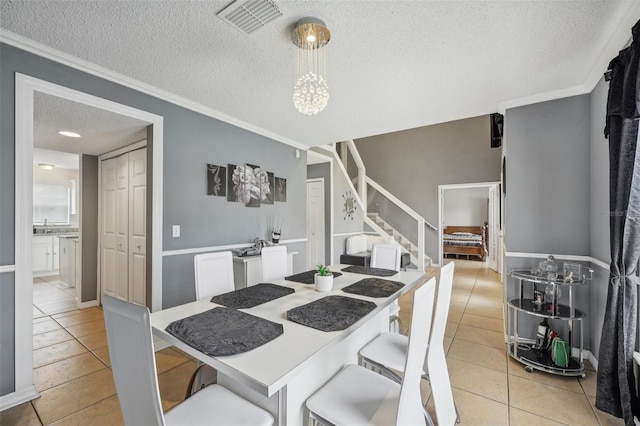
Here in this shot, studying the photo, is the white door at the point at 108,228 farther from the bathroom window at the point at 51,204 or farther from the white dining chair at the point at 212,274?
the bathroom window at the point at 51,204

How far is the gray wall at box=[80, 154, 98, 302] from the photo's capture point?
3.86 metres

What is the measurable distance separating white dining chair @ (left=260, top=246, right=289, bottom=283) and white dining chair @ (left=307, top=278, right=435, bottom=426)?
4.20ft

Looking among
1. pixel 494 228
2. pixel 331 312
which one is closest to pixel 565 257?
pixel 331 312

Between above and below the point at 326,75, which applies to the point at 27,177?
below

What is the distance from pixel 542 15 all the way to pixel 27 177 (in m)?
3.50

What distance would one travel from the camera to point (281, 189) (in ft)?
13.6

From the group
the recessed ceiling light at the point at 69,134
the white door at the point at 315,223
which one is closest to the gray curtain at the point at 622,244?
the white door at the point at 315,223

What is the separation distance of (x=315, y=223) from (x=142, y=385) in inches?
196

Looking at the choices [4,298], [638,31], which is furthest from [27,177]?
[638,31]

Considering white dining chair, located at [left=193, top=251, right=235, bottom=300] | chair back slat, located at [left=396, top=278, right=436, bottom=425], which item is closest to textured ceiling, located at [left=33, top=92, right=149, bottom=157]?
white dining chair, located at [left=193, top=251, right=235, bottom=300]

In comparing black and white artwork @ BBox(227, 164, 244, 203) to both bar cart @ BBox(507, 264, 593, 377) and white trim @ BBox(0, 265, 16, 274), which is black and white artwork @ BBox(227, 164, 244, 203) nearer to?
white trim @ BBox(0, 265, 16, 274)

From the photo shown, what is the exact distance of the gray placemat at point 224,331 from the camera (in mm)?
1089

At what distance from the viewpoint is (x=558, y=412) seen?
1.80 meters

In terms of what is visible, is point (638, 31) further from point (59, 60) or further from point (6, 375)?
point (6, 375)
